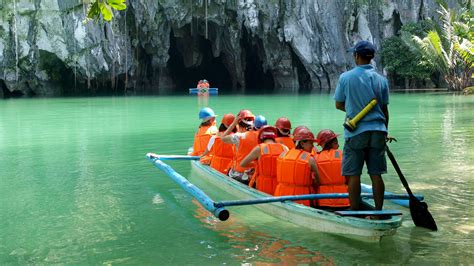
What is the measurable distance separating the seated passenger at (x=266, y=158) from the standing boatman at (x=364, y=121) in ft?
4.41

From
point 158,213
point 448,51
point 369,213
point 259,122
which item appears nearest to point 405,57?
point 448,51

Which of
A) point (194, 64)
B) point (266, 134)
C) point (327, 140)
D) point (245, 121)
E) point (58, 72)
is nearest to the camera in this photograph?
point (327, 140)

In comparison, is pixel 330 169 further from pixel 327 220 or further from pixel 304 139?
pixel 327 220

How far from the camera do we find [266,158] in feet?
21.2

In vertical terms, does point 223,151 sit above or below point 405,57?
below

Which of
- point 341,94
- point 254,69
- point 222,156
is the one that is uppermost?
point 254,69

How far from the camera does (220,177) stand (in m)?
7.62

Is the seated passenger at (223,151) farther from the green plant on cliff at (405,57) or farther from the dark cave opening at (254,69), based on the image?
the dark cave opening at (254,69)

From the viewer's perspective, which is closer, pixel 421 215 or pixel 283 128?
pixel 421 215

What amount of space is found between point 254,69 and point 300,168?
1599 inches

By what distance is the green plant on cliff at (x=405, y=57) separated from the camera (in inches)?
1388

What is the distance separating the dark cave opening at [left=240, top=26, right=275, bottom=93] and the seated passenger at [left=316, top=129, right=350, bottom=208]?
1301 inches

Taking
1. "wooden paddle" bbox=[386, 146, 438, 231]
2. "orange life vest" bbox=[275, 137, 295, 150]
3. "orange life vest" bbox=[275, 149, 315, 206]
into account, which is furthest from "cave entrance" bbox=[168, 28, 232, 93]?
"wooden paddle" bbox=[386, 146, 438, 231]

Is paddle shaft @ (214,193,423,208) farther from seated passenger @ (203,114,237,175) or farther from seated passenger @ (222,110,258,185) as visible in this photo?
seated passenger @ (203,114,237,175)
